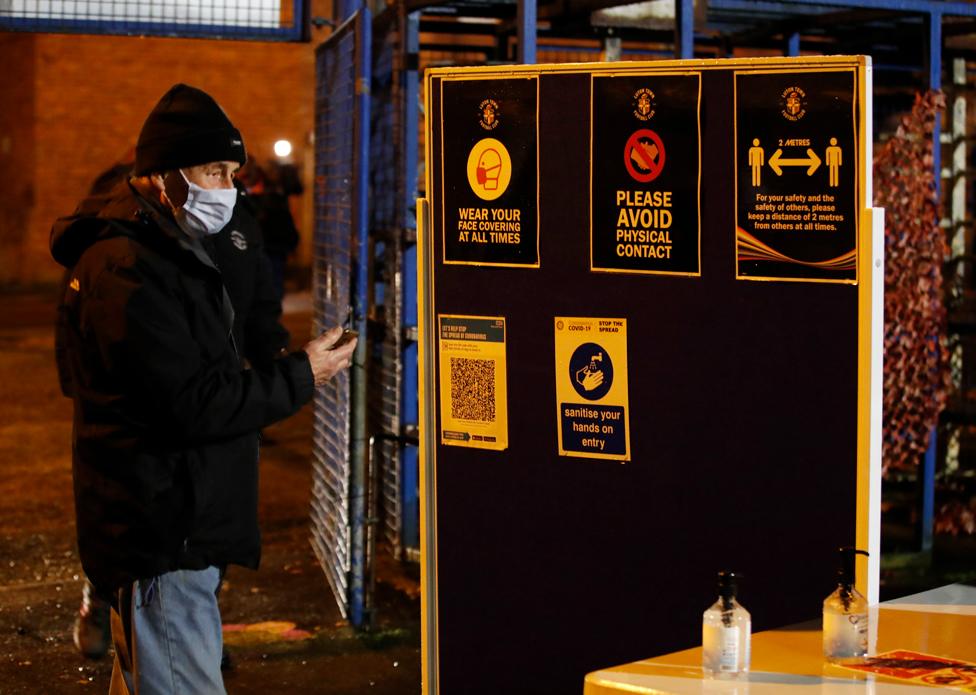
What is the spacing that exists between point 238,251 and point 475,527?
5.17 ft

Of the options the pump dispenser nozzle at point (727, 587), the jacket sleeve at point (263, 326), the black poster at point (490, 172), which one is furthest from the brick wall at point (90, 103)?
the pump dispenser nozzle at point (727, 587)

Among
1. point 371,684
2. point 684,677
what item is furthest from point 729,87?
point 371,684

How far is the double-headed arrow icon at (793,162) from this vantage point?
3953 mm

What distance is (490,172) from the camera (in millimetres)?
4609

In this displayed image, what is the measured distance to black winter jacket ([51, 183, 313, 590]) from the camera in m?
3.90

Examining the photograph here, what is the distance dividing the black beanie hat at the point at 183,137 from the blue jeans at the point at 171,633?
105 centimetres

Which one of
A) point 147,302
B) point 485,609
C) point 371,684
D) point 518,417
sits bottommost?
point 371,684

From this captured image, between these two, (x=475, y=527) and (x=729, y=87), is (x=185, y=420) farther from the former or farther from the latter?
(x=729, y=87)

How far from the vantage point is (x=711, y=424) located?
13.9ft

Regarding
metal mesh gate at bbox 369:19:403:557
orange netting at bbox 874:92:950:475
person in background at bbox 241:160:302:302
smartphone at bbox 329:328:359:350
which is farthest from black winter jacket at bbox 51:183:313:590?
person in background at bbox 241:160:302:302

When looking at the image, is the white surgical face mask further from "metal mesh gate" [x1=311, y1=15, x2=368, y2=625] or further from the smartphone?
"metal mesh gate" [x1=311, y1=15, x2=368, y2=625]

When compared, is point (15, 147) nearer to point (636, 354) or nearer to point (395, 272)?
point (395, 272)

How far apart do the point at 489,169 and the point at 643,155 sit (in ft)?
1.72

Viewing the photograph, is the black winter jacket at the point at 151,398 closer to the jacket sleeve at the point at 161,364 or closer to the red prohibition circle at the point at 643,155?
the jacket sleeve at the point at 161,364
